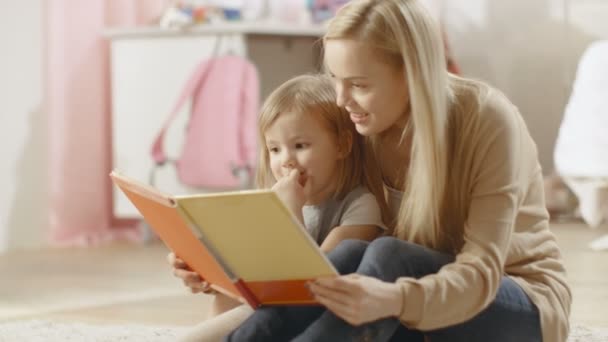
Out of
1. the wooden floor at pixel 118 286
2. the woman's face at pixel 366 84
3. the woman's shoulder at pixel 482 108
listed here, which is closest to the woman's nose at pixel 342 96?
the woman's face at pixel 366 84

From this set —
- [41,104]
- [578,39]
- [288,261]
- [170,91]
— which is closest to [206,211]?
[288,261]

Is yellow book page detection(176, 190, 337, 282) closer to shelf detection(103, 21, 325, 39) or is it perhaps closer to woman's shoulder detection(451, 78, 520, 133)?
woman's shoulder detection(451, 78, 520, 133)

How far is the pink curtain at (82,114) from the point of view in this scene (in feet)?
10.7

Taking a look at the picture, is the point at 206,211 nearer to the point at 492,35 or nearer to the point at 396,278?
the point at 396,278

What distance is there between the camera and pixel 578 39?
360cm

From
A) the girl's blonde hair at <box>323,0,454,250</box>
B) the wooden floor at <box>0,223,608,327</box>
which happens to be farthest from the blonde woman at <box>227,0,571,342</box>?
the wooden floor at <box>0,223,608,327</box>

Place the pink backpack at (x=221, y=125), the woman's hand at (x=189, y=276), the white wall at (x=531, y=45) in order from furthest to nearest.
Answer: the white wall at (x=531, y=45)
the pink backpack at (x=221, y=125)
the woman's hand at (x=189, y=276)

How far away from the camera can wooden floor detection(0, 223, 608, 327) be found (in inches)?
79.8

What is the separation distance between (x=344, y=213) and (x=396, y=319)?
9.8 inches

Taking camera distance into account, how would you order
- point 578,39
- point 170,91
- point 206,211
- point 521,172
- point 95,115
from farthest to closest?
point 578,39 < point 95,115 < point 170,91 < point 521,172 < point 206,211

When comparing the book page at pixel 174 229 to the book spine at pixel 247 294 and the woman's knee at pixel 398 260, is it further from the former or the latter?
the woman's knee at pixel 398 260

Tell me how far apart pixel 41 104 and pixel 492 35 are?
1566mm

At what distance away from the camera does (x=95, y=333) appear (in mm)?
1812

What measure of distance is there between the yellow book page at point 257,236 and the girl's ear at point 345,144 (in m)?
0.28
